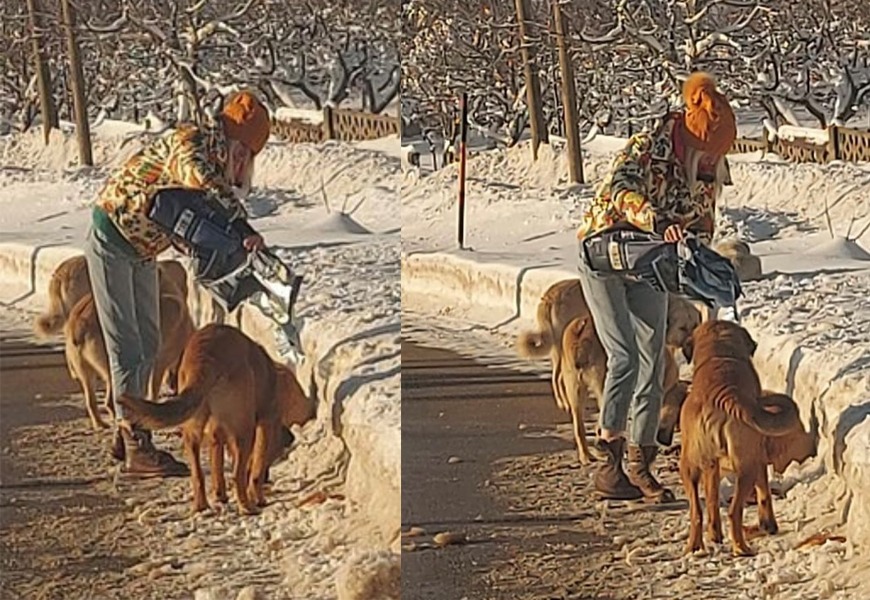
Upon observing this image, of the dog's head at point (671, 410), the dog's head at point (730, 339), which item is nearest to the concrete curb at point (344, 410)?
the dog's head at point (671, 410)

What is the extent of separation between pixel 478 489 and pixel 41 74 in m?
1.10

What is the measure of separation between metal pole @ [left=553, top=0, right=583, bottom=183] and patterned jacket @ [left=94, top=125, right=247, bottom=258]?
0.60 meters

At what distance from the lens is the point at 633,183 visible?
10.5ft

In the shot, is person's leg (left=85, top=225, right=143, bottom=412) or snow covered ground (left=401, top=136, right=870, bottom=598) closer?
snow covered ground (left=401, top=136, right=870, bottom=598)

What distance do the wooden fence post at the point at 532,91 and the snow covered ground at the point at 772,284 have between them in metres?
0.03

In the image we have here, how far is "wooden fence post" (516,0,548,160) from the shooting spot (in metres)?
3.27

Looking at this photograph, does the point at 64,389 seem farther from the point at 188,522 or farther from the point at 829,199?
the point at 829,199

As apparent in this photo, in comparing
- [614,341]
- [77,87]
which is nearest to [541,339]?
[614,341]

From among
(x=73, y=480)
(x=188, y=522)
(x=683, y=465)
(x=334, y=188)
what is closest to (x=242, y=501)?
(x=188, y=522)

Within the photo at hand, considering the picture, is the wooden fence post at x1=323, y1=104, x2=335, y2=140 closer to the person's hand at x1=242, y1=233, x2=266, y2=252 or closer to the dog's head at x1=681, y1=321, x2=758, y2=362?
the person's hand at x1=242, y1=233, x2=266, y2=252

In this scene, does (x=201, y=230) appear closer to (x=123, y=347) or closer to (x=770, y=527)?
(x=123, y=347)

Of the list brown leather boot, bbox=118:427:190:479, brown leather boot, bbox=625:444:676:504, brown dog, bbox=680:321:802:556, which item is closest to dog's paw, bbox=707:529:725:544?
brown dog, bbox=680:321:802:556

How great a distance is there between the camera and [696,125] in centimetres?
319

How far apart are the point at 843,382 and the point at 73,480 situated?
1.40 m
